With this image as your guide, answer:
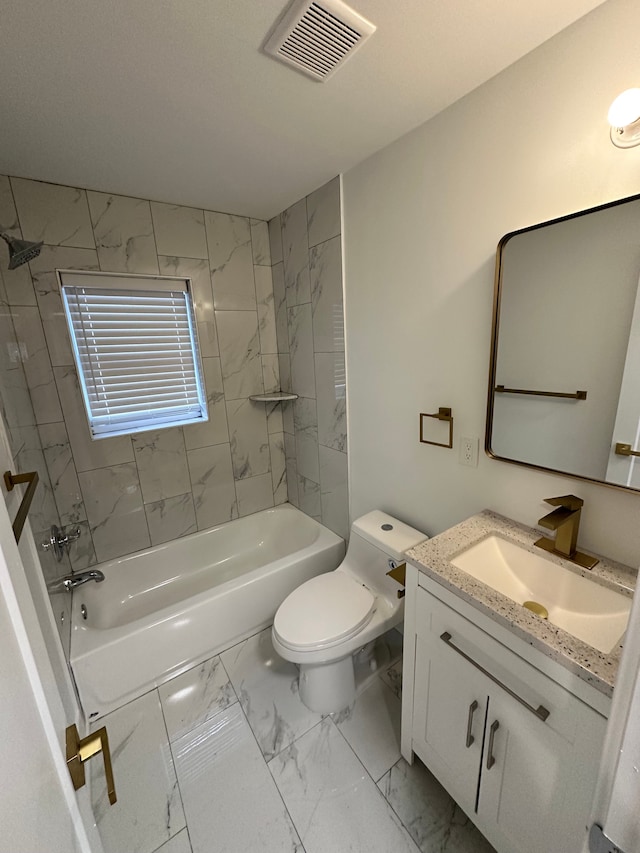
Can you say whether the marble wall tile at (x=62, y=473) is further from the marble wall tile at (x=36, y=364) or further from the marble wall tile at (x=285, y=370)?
the marble wall tile at (x=285, y=370)

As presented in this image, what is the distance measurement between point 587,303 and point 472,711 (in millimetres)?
1207

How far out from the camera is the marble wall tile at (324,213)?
70.3 inches

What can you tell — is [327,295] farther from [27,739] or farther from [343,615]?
[27,739]

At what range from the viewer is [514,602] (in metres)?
0.88

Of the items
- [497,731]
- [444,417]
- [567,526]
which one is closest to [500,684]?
[497,731]

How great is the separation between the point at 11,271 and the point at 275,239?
4.66 ft

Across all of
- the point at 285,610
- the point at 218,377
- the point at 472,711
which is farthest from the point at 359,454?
the point at 472,711

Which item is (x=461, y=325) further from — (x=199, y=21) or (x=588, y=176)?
(x=199, y=21)

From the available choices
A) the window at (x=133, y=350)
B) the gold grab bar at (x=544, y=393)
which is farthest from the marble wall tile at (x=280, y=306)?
the gold grab bar at (x=544, y=393)

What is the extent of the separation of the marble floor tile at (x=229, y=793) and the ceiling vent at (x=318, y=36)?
2398 mm

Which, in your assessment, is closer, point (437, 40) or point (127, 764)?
point (437, 40)

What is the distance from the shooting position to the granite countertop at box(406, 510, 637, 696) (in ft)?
2.33

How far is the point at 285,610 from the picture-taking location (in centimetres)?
155

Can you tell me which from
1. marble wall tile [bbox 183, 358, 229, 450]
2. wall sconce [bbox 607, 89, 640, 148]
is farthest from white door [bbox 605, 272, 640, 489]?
marble wall tile [bbox 183, 358, 229, 450]
